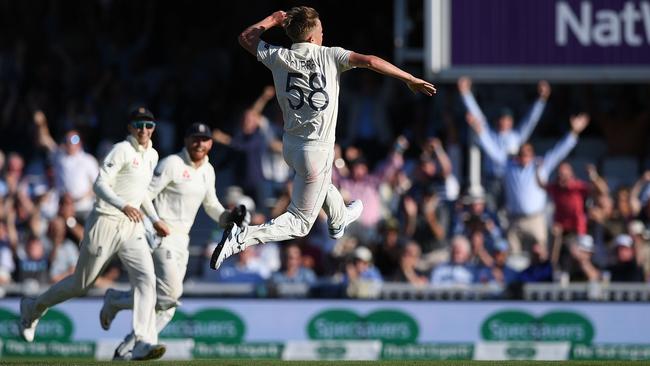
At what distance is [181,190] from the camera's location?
44.2 feet

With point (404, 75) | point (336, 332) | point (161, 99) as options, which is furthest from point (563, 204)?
point (404, 75)

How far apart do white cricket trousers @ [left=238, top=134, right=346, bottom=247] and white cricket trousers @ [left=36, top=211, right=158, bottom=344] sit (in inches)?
52.1

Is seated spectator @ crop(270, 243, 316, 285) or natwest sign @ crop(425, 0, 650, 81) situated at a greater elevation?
natwest sign @ crop(425, 0, 650, 81)

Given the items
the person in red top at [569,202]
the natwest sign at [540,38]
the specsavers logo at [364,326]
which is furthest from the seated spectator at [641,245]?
the specsavers logo at [364,326]

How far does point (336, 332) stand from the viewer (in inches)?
695

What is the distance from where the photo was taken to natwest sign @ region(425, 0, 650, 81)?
Result: 61.8 ft

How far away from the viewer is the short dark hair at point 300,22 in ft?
37.8

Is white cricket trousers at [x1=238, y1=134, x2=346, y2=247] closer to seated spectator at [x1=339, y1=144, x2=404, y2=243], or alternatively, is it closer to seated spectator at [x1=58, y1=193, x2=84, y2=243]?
seated spectator at [x1=339, y1=144, x2=404, y2=243]

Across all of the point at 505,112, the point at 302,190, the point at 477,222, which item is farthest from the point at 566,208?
the point at 302,190

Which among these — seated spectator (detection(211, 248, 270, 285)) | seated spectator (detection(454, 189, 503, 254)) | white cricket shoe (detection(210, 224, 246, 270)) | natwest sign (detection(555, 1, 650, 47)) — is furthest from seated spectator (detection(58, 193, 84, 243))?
white cricket shoe (detection(210, 224, 246, 270))

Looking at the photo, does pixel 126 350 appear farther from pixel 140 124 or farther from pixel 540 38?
pixel 540 38

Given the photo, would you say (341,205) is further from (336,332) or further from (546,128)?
(546,128)

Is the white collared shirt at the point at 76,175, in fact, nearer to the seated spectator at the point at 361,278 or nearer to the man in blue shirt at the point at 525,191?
the seated spectator at the point at 361,278

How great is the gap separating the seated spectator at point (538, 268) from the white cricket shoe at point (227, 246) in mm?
6433
